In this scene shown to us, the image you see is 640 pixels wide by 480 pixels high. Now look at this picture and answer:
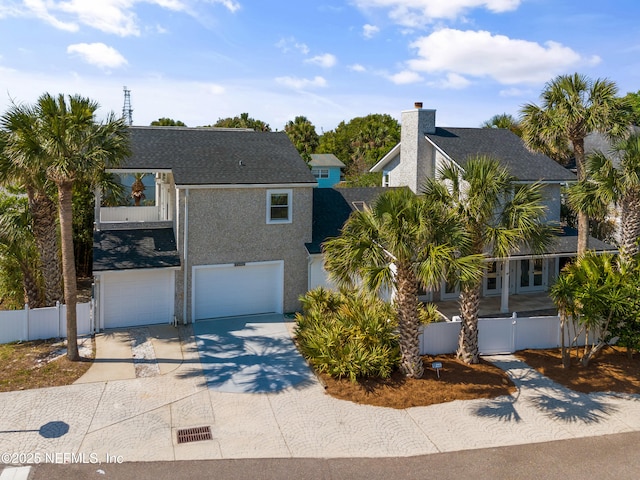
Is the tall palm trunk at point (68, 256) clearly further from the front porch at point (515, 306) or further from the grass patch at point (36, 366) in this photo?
the front porch at point (515, 306)

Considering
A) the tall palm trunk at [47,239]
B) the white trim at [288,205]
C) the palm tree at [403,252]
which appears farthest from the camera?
the white trim at [288,205]

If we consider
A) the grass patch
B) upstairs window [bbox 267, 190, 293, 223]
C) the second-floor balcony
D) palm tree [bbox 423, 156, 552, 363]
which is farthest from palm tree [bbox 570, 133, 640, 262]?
the grass patch

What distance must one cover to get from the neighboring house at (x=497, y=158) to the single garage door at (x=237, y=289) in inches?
276

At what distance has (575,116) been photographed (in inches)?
747

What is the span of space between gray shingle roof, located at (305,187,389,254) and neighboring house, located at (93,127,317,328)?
25.0 inches

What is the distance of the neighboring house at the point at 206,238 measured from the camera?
61.8ft

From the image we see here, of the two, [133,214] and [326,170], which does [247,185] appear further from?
[326,170]

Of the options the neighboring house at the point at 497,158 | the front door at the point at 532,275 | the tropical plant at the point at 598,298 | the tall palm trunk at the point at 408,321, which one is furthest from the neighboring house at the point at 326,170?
the tall palm trunk at the point at 408,321

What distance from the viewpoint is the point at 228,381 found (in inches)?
583

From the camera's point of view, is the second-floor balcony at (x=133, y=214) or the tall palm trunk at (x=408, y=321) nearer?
the tall palm trunk at (x=408, y=321)

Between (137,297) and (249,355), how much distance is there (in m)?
5.05

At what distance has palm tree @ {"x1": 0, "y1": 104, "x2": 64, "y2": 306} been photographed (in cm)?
1417

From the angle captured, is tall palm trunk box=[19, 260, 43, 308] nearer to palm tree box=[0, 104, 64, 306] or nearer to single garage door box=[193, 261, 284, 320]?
palm tree box=[0, 104, 64, 306]

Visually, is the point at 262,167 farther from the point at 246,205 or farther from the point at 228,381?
the point at 228,381
